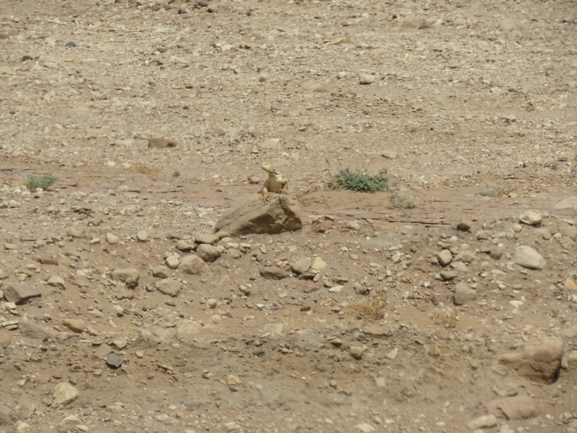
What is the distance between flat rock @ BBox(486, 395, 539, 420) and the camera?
5.80 m

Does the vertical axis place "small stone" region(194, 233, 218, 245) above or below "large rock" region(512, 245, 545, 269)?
above

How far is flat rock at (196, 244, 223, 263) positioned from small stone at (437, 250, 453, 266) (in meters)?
1.80

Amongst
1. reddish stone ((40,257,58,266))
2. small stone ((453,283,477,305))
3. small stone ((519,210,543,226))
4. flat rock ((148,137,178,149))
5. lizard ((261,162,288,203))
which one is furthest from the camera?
flat rock ((148,137,178,149))

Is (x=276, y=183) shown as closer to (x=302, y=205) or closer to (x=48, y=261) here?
(x=302, y=205)

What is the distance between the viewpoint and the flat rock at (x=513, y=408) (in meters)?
5.80

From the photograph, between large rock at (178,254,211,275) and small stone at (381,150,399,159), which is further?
small stone at (381,150,399,159)

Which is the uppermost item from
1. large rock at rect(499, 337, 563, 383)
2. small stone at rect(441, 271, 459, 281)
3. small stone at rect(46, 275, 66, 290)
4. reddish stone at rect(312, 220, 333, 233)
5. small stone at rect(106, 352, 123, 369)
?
small stone at rect(46, 275, 66, 290)

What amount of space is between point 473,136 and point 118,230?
489cm

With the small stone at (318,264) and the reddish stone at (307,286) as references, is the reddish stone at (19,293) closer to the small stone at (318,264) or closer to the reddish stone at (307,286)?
the reddish stone at (307,286)

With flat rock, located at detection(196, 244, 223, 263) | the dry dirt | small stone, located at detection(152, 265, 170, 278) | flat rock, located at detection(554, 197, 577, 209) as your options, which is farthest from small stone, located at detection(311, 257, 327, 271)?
flat rock, located at detection(554, 197, 577, 209)

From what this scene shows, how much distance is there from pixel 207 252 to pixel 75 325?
1.38 metres

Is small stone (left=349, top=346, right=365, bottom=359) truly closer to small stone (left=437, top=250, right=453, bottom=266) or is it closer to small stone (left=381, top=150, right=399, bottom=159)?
small stone (left=437, top=250, right=453, bottom=266)

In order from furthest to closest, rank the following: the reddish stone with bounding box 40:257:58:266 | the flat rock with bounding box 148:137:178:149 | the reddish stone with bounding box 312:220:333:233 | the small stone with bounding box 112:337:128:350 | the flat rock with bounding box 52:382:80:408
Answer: the flat rock with bounding box 148:137:178:149 < the reddish stone with bounding box 312:220:333:233 < the reddish stone with bounding box 40:257:58:266 < the small stone with bounding box 112:337:128:350 < the flat rock with bounding box 52:382:80:408

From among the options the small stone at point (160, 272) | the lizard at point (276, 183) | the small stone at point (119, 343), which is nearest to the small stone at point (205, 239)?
the small stone at point (160, 272)
